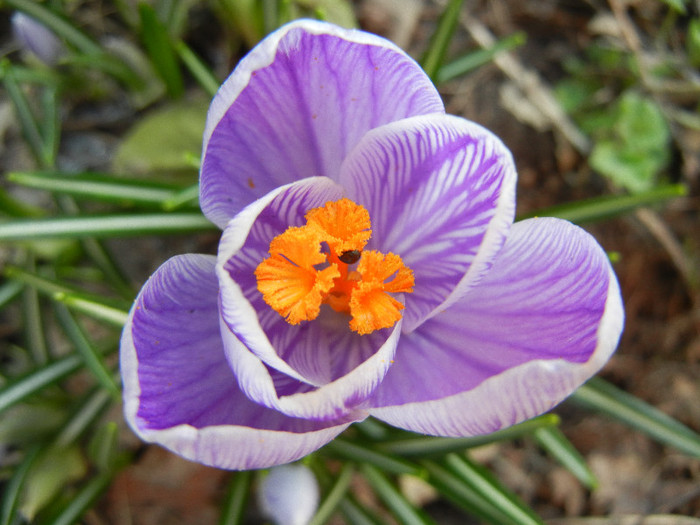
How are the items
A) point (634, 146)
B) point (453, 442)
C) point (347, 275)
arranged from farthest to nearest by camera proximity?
point (634, 146) < point (453, 442) < point (347, 275)

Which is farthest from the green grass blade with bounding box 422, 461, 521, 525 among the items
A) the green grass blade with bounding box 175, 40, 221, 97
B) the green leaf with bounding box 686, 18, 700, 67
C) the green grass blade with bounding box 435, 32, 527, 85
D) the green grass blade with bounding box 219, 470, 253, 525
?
the green leaf with bounding box 686, 18, 700, 67

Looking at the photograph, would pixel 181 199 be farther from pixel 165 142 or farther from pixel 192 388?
pixel 165 142

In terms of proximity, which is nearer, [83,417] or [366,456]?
[366,456]

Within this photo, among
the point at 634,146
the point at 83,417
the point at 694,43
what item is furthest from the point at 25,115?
the point at 694,43

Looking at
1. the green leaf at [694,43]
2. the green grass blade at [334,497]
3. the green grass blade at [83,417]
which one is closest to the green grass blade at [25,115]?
the green grass blade at [83,417]

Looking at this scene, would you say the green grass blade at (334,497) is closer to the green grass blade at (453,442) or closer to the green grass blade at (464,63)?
the green grass blade at (453,442)

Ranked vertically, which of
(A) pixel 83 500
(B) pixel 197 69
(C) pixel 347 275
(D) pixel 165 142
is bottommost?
(A) pixel 83 500

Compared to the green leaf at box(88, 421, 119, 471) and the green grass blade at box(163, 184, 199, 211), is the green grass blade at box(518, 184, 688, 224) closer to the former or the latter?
the green grass blade at box(163, 184, 199, 211)
